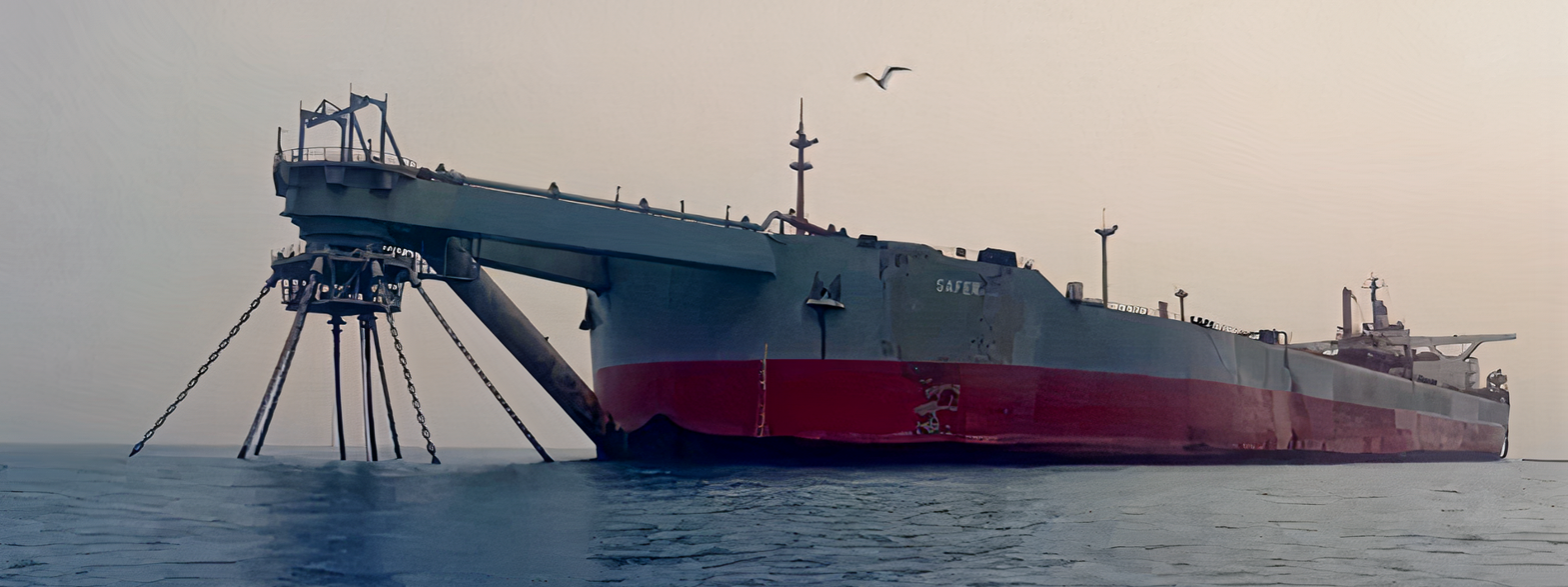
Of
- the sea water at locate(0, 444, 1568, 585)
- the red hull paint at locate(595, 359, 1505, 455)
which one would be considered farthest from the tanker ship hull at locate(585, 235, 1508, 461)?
the sea water at locate(0, 444, 1568, 585)

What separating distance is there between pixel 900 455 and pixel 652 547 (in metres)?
12.7

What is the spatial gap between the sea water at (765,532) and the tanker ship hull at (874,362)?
2279 mm

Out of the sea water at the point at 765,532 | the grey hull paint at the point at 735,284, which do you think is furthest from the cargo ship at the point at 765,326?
the sea water at the point at 765,532

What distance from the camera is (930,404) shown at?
23.1 metres

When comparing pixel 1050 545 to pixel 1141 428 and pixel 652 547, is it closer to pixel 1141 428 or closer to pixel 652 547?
pixel 652 547

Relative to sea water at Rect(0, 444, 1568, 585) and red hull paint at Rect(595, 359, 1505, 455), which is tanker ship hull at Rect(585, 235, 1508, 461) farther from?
sea water at Rect(0, 444, 1568, 585)

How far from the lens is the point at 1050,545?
1156cm

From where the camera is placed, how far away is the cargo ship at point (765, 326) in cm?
2073

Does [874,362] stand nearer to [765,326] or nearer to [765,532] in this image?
[765,326]

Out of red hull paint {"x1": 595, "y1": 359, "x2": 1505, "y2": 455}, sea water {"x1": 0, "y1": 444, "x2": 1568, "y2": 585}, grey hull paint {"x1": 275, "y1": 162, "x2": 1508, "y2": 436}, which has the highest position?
grey hull paint {"x1": 275, "y1": 162, "x2": 1508, "y2": 436}

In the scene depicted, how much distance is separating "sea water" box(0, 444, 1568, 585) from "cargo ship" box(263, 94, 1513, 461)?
2476 millimetres

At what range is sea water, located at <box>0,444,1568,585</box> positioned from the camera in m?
9.59

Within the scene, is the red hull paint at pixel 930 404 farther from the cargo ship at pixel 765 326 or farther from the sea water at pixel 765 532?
the sea water at pixel 765 532

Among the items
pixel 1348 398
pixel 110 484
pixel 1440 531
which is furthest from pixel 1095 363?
pixel 110 484
